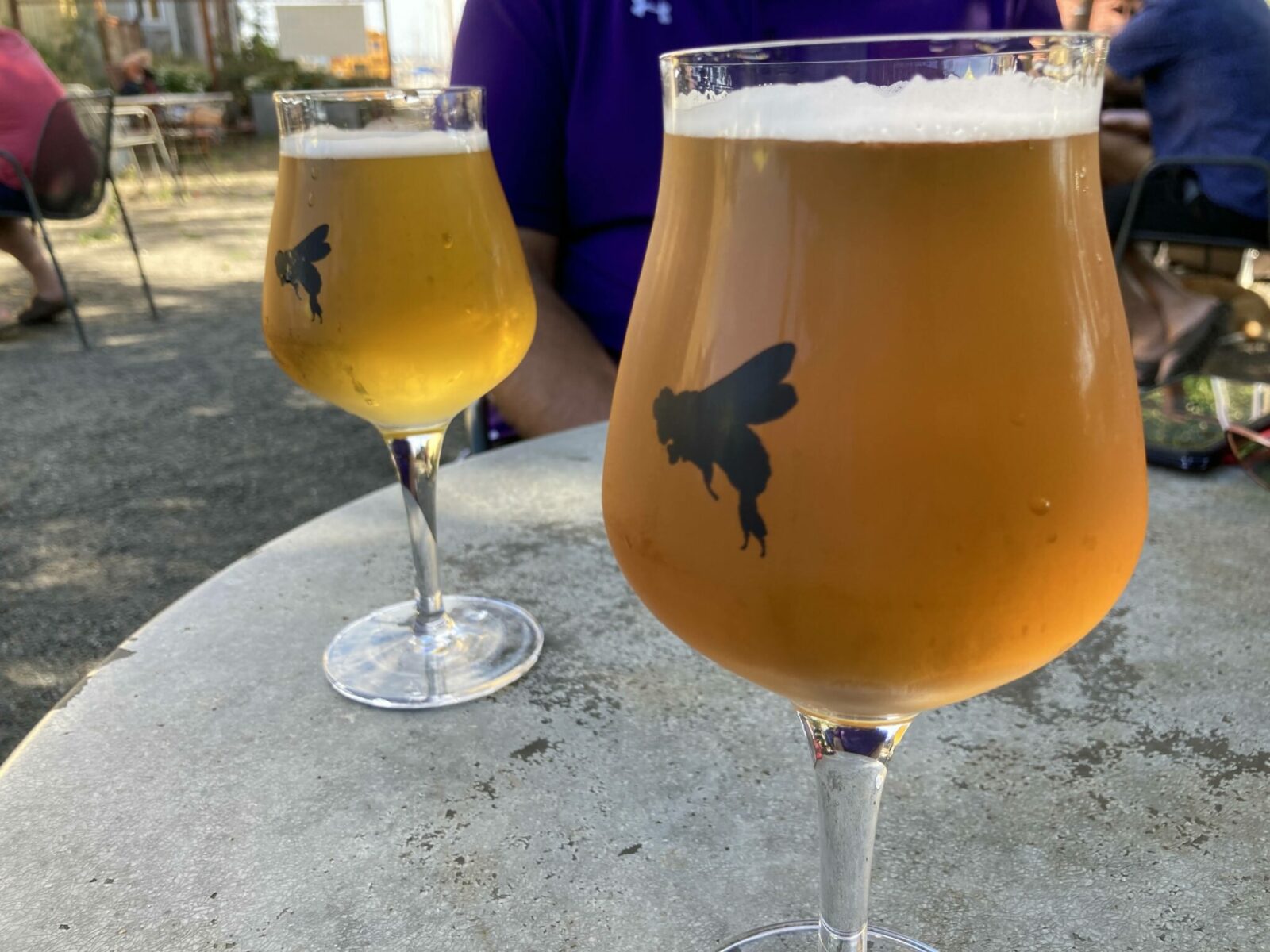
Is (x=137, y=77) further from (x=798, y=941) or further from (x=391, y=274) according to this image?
(x=798, y=941)

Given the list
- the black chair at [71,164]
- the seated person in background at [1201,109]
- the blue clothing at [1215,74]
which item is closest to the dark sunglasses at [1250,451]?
the seated person in background at [1201,109]

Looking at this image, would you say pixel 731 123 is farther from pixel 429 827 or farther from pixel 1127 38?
pixel 1127 38

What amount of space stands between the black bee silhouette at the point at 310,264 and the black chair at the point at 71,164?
4.78 meters

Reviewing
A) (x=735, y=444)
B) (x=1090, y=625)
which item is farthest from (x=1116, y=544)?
(x=735, y=444)

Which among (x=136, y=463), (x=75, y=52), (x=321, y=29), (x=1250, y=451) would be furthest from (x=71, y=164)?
(x=75, y=52)

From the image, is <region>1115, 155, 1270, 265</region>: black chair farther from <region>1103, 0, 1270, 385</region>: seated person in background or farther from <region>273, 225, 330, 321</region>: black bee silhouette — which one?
<region>273, 225, 330, 321</region>: black bee silhouette

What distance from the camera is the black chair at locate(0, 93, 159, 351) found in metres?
4.93

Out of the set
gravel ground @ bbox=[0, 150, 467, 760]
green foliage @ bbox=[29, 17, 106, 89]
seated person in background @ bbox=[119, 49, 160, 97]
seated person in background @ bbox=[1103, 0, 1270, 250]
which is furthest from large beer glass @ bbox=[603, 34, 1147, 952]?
green foliage @ bbox=[29, 17, 106, 89]

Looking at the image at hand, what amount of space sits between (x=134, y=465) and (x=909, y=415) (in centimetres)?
369

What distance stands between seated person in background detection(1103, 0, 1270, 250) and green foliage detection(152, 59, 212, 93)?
13.7 m

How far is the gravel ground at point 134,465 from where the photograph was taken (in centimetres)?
263

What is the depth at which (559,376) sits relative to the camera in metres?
1.68

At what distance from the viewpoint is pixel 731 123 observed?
0.45 metres

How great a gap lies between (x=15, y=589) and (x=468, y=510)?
2.16 meters
